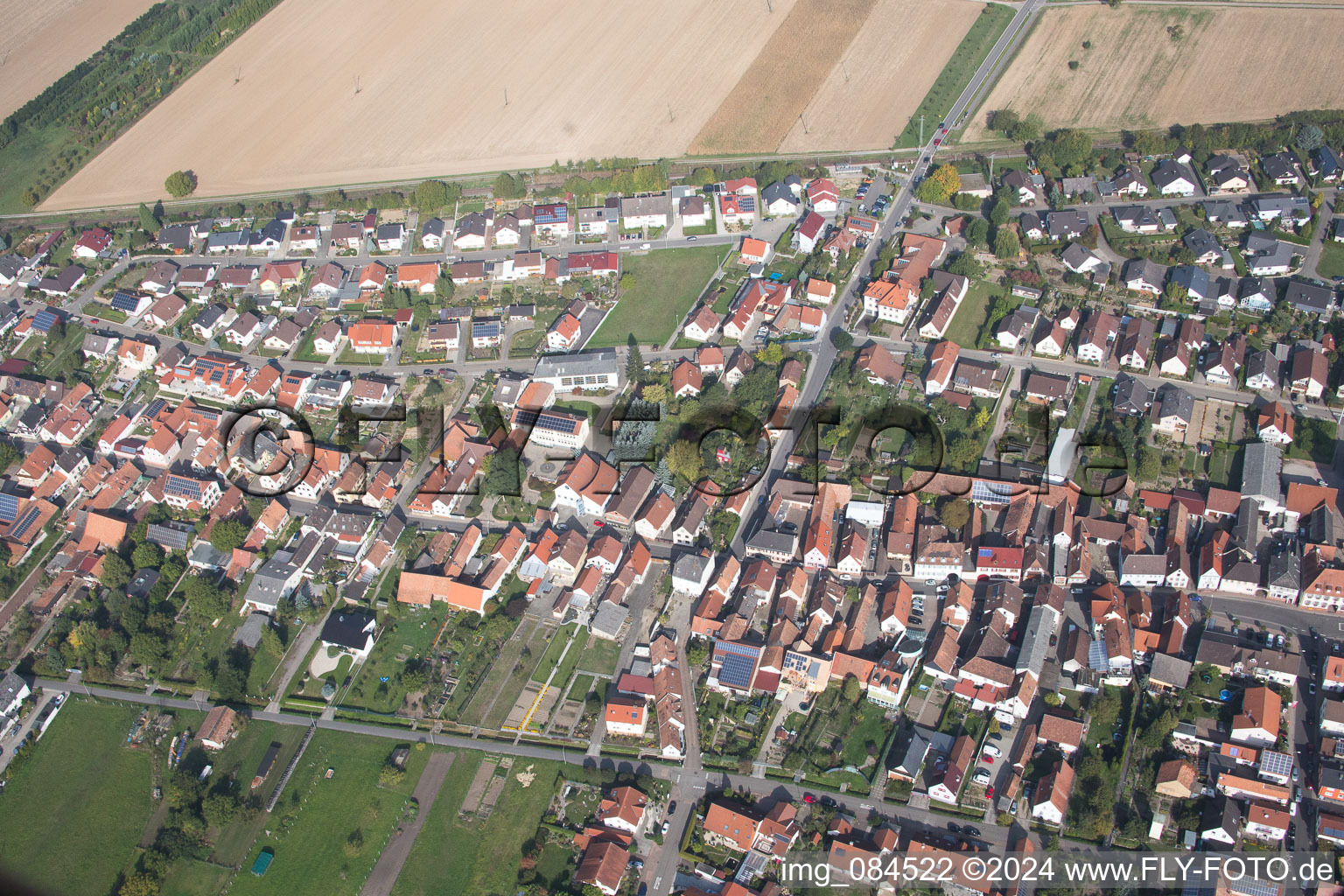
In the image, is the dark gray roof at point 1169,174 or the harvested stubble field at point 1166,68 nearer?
the dark gray roof at point 1169,174

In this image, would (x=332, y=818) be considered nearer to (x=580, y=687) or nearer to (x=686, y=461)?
(x=580, y=687)

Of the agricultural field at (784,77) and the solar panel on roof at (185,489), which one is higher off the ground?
the agricultural field at (784,77)

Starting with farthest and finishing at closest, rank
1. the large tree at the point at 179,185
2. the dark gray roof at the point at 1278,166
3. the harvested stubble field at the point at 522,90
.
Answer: the harvested stubble field at the point at 522,90 → the large tree at the point at 179,185 → the dark gray roof at the point at 1278,166

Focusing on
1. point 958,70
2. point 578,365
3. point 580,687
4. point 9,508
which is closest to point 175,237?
point 9,508

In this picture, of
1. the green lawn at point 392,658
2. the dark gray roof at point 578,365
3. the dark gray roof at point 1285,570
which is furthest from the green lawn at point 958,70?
the green lawn at point 392,658

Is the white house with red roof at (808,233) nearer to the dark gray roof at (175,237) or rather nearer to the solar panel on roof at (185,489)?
the solar panel on roof at (185,489)

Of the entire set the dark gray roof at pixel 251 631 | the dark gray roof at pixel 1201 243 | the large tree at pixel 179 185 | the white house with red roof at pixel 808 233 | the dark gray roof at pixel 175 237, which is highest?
the dark gray roof at pixel 1201 243

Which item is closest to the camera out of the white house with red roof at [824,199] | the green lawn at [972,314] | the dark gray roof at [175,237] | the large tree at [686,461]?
the large tree at [686,461]

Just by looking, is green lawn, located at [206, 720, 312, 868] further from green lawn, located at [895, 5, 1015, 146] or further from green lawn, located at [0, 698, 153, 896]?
green lawn, located at [895, 5, 1015, 146]
